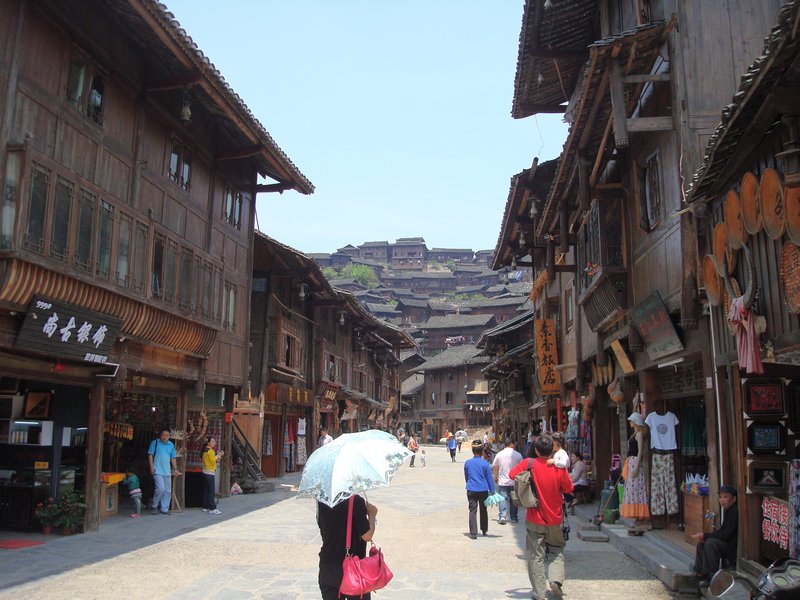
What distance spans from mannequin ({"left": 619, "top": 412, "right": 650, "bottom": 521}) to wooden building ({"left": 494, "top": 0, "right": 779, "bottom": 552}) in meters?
0.37

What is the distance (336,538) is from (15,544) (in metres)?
8.00

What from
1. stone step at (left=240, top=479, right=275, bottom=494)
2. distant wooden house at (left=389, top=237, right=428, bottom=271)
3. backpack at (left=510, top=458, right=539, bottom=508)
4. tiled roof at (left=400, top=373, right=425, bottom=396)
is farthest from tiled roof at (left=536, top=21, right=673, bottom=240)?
distant wooden house at (left=389, top=237, right=428, bottom=271)

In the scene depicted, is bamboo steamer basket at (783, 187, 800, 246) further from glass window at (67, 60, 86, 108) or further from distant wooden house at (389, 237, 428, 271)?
distant wooden house at (389, 237, 428, 271)

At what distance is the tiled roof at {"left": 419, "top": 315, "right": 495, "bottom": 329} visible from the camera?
73812 millimetres

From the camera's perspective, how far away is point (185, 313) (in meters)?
14.8

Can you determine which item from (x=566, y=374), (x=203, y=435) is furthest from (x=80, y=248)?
(x=566, y=374)

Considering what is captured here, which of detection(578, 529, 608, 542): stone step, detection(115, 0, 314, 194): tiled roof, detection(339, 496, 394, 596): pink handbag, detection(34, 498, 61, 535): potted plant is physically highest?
detection(115, 0, 314, 194): tiled roof

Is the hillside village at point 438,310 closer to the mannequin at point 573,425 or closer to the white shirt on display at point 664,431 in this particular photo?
the mannequin at point 573,425

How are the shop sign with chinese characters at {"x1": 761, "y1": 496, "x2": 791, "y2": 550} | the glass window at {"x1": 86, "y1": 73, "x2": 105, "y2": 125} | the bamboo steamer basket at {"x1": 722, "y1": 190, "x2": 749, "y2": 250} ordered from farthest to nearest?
the glass window at {"x1": 86, "y1": 73, "x2": 105, "y2": 125}, the bamboo steamer basket at {"x1": 722, "y1": 190, "x2": 749, "y2": 250}, the shop sign with chinese characters at {"x1": 761, "y1": 496, "x2": 791, "y2": 550}

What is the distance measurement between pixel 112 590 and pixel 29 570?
166 cm

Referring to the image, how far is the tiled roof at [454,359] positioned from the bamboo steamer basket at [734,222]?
5308cm

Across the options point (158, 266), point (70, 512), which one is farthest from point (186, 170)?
point (70, 512)

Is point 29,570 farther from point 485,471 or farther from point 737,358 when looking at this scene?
point 737,358

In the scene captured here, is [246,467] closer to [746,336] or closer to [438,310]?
[746,336]
